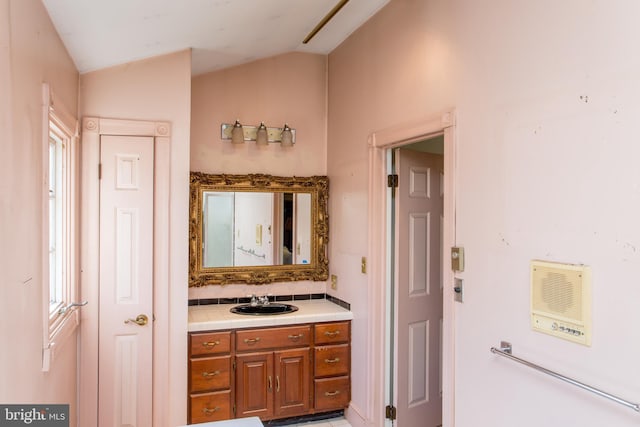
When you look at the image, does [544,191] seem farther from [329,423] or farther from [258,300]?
[329,423]

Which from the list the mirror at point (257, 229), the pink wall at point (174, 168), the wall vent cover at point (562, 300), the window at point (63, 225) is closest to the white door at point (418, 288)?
the mirror at point (257, 229)

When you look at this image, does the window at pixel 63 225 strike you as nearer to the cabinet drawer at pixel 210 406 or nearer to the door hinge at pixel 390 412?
the cabinet drawer at pixel 210 406

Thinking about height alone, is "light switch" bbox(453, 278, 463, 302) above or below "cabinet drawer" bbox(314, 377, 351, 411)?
above

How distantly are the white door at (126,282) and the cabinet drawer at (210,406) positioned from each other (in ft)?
0.95

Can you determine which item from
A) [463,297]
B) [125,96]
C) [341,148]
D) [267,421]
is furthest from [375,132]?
[267,421]

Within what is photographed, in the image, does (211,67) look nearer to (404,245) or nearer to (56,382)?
(404,245)

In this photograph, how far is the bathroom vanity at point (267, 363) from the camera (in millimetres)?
3135

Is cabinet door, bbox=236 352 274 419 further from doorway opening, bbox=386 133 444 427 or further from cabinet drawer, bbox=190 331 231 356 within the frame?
doorway opening, bbox=386 133 444 427

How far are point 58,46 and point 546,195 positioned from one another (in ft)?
7.58

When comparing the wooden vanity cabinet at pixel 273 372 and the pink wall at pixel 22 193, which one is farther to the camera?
the wooden vanity cabinet at pixel 273 372

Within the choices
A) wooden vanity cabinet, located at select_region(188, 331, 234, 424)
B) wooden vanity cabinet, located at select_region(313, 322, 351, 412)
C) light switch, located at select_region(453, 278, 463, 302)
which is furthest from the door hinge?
light switch, located at select_region(453, 278, 463, 302)

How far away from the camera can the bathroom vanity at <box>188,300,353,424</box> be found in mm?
3135

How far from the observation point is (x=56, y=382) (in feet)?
7.35

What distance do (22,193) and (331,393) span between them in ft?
8.58
